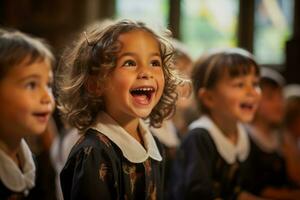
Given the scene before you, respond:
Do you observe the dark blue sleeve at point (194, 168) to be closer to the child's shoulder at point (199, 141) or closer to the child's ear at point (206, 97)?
the child's shoulder at point (199, 141)

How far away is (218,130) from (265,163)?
0.71m

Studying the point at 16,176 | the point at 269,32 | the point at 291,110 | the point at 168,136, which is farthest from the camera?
the point at 269,32

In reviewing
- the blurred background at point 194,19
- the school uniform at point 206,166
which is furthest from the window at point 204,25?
the school uniform at point 206,166

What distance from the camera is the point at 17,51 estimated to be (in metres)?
1.60

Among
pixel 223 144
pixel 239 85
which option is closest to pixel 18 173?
pixel 223 144

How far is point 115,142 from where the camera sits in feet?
4.44

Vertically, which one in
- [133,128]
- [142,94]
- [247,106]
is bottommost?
[247,106]

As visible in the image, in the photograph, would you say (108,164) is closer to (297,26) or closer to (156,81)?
(156,81)

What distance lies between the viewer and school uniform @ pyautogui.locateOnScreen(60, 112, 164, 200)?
1263mm

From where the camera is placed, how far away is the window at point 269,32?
4.42 metres

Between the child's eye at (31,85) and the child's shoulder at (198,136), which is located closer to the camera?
the child's eye at (31,85)

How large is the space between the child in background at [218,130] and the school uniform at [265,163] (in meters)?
0.48

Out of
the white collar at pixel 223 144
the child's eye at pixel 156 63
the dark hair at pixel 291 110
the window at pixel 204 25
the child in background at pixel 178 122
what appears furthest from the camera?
the window at pixel 204 25

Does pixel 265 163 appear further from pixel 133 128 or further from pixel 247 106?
pixel 133 128
